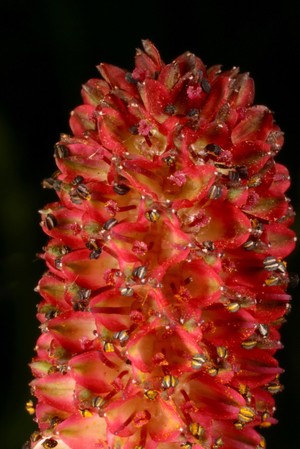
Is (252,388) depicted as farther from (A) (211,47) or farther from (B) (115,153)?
(A) (211,47)

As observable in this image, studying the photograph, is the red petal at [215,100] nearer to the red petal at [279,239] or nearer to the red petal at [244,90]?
the red petal at [244,90]

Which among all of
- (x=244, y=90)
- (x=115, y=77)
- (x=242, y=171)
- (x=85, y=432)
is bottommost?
(x=85, y=432)

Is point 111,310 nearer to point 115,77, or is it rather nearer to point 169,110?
point 169,110

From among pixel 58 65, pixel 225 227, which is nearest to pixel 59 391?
pixel 225 227

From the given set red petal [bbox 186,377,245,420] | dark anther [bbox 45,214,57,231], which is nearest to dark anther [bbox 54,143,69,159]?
dark anther [bbox 45,214,57,231]

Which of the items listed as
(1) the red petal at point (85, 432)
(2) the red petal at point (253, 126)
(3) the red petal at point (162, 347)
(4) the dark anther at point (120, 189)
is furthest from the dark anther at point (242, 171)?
(1) the red petal at point (85, 432)

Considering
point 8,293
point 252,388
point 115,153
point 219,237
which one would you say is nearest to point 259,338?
point 252,388
